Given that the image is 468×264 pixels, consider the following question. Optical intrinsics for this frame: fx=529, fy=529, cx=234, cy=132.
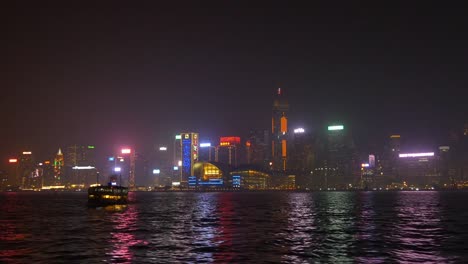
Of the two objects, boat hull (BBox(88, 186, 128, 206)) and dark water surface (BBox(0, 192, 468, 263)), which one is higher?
boat hull (BBox(88, 186, 128, 206))

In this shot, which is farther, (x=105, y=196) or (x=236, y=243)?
(x=105, y=196)

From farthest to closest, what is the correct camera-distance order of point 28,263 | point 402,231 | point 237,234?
point 402,231
point 237,234
point 28,263

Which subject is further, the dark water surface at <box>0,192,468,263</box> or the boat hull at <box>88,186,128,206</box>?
the boat hull at <box>88,186,128,206</box>

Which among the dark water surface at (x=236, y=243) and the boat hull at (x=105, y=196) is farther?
the boat hull at (x=105, y=196)

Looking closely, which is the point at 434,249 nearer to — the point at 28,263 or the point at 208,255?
the point at 208,255

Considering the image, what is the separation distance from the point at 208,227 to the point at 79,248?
86.0ft

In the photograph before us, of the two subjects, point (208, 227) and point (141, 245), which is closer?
point (141, 245)

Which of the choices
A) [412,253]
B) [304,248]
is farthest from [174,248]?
[412,253]

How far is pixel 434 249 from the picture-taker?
1987 inches

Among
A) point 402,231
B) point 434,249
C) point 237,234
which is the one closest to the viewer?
point 434,249

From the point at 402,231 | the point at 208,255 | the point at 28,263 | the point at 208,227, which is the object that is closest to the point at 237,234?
the point at 208,227

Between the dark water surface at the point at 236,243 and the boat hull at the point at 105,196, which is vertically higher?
the boat hull at the point at 105,196

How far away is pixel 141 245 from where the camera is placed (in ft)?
178

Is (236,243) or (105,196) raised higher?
(105,196)
